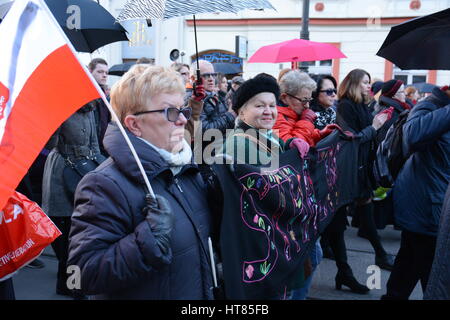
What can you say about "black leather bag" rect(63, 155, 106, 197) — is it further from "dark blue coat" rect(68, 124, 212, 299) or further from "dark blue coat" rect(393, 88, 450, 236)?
"dark blue coat" rect(393, 88, 450, 236)

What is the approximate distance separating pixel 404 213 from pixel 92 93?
261 cm

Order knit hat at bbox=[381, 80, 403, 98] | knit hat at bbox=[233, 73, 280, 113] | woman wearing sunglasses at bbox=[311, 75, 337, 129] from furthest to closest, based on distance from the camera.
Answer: knit hat at bbox=[381, 80, 403, 98], woman wearing sunglasses at bbox=[311, 75, 337, 129], knit hat at bbox=[233, 73, 280, 113]

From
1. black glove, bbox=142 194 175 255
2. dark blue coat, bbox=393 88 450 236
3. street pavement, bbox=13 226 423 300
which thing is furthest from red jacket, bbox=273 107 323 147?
black glove, bbox=142 194 175 255

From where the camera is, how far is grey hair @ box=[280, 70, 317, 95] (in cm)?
437

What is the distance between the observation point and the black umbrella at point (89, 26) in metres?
4.45

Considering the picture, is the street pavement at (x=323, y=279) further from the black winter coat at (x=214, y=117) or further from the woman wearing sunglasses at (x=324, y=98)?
the black winter coat at (x=214, y=117)

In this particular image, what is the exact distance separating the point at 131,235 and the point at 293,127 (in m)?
2.52

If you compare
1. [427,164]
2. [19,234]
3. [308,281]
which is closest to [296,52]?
[427,164]

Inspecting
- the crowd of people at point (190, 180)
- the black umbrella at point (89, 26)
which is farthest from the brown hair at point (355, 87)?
the black umbrella at point (89, 26)

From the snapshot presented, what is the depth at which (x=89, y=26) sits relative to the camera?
15.1 feet

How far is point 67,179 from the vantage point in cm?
425

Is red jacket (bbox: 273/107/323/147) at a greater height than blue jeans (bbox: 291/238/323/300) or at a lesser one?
greater

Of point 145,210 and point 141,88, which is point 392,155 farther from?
point 145,210
